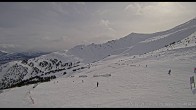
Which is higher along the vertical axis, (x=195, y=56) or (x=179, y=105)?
(x=195, y=56)

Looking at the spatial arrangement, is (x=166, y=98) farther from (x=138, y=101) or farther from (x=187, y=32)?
(x=187, y=32)

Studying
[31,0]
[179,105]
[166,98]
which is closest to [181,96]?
[166,98]

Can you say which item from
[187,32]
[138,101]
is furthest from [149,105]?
[187,32]

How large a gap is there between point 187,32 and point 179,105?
199953mm

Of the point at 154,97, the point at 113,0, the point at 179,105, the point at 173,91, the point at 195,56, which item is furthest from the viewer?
the point at 195,56

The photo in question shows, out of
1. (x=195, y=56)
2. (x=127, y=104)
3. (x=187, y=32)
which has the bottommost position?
(x=127, y=104)

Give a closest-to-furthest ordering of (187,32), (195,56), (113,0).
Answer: (113,0) → (195,56) → (187,32)

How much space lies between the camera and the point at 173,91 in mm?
22125

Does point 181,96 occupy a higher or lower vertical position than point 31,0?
lower

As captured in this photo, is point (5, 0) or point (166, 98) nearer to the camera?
point (5, 0)

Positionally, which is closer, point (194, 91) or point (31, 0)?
point (31, 0)

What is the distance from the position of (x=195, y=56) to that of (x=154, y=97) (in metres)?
32.5

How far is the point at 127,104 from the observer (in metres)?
18.3

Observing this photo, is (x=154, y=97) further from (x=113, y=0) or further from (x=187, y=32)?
(x=187, y=32)
